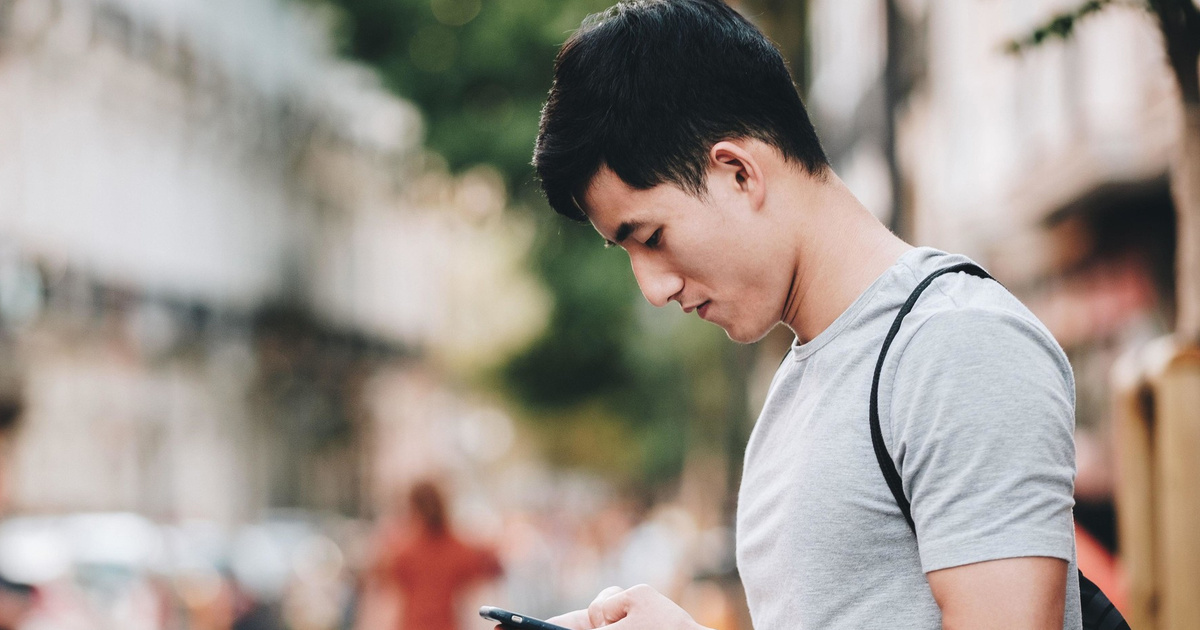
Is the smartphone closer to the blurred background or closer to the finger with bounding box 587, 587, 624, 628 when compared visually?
the finger with bounding box 587, 587, 624, 628

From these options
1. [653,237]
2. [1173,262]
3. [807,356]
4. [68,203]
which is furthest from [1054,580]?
[68,203]

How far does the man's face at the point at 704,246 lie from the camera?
70.8 inches

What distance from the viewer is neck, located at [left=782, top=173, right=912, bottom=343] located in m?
1.78

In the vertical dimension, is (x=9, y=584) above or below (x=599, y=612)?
above

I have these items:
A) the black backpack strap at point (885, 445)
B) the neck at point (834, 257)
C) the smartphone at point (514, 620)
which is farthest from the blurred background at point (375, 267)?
the smartphone at point (514, 620)

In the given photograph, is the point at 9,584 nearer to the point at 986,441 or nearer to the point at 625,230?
the point at 625,230

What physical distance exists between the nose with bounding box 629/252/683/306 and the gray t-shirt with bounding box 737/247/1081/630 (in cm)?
19

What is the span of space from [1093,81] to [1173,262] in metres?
2.22

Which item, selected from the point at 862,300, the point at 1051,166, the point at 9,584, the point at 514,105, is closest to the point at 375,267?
the point at 514,105

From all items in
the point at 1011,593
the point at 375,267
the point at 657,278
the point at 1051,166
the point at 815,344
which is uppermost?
the point at 375,267

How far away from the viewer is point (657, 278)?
1.89m

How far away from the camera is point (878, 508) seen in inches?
62.9

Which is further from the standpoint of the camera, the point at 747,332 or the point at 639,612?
the point at 747,332

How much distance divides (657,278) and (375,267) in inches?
1404
